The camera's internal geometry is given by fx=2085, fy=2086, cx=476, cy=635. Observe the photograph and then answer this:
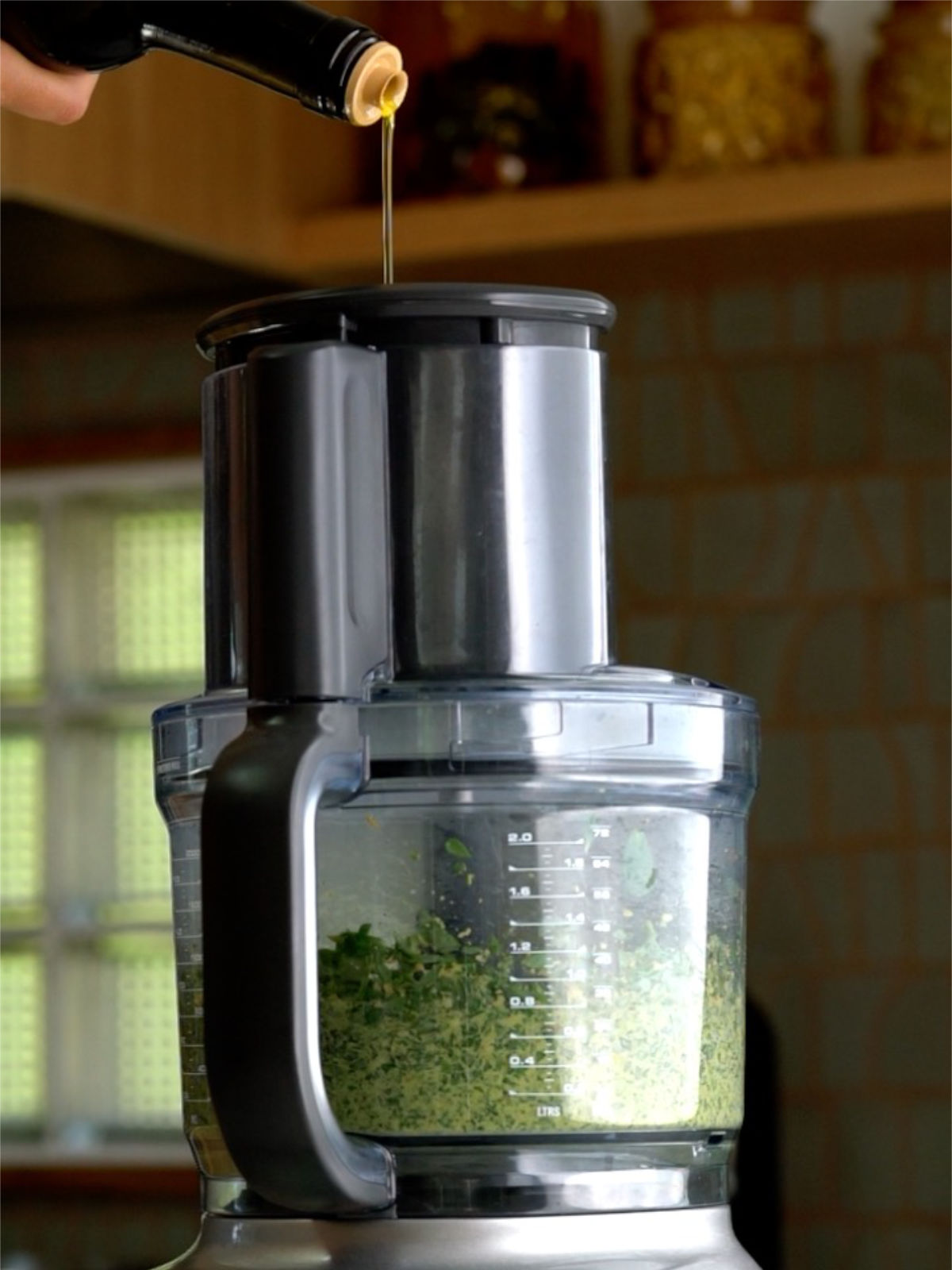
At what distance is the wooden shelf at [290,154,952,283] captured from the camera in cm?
169

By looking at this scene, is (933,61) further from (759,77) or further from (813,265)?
(813,265)

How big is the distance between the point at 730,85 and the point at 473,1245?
4.66ft

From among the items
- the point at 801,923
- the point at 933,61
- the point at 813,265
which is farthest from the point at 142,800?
the point at 933,61

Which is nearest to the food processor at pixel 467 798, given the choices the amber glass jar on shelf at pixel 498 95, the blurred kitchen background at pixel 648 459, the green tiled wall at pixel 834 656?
the blurred kitchen background at pixel 648 459

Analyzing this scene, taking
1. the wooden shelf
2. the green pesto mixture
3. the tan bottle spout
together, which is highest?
the wooden shelf

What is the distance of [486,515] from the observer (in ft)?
1.45

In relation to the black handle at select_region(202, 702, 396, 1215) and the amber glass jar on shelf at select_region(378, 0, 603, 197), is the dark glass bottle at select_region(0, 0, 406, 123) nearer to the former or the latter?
the black handle at select_region(202, 702, 396, 1215)

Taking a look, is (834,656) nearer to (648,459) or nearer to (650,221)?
(648,459)

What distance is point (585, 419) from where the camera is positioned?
1.50 ft

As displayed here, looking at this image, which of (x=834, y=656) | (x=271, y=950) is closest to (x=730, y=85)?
(x=834, y=656)

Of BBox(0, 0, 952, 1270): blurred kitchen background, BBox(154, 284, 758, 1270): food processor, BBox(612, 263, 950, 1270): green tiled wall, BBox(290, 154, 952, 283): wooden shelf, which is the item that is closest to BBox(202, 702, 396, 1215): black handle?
BBox(154, 284, 758, 1270): food processor

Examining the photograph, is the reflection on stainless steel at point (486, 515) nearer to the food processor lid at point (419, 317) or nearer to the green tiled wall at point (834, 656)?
the food processor lid at point (419, 317)

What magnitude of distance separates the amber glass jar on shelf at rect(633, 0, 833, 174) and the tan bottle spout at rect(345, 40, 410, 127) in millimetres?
1314

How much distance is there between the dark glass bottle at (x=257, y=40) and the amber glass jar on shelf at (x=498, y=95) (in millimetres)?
1393
